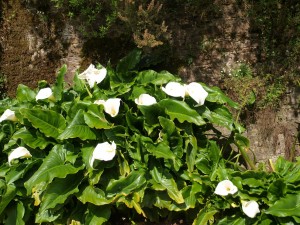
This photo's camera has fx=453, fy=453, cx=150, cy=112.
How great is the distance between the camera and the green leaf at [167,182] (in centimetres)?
368

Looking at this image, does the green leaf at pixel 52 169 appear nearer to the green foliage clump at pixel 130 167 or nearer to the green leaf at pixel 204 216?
the green foliage clump at pixel 130 167

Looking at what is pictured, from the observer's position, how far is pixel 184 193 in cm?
378

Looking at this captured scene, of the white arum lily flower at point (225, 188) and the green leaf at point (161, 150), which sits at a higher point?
the green leaf at point (161, 150)

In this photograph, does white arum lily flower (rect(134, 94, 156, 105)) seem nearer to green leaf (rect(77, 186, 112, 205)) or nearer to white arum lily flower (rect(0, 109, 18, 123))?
green leaf (rect(77, 186, 112, 205))

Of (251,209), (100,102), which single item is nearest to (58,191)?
(100,102)

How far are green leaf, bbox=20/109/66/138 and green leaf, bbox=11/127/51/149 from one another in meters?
0.11

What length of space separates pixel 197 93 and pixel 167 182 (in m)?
0.79

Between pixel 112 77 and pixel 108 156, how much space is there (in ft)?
2.67

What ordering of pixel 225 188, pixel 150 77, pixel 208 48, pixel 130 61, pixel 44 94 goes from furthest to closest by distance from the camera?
pixel 208 48 → pixel 130 61 → pixel 150 77 → pixel 44 94 → pixel 225 188

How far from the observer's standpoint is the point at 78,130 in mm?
3707

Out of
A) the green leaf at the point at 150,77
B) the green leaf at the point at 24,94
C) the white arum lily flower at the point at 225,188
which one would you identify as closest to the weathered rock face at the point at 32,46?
the green leaf at the point at 24,94

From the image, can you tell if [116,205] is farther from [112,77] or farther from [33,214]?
[112,77]

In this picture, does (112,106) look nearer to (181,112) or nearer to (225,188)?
(181,112)

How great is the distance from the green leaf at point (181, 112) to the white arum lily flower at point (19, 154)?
121 centimetres
